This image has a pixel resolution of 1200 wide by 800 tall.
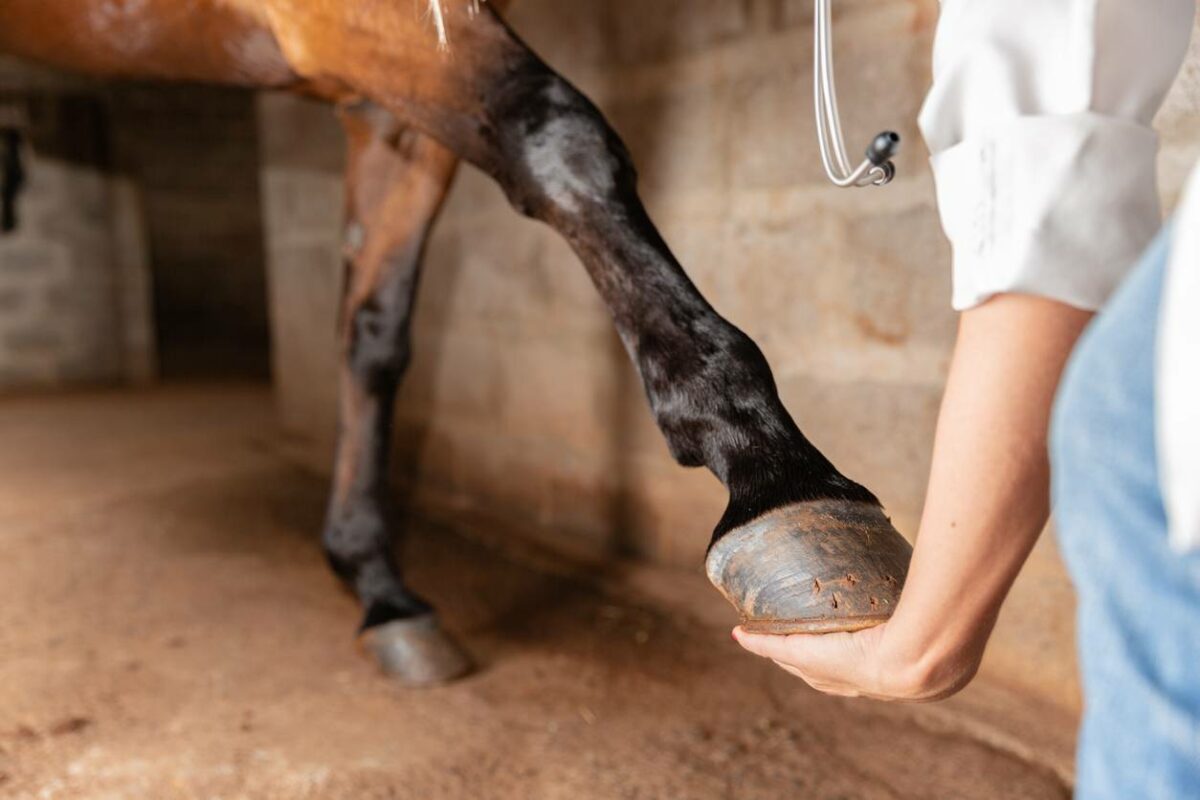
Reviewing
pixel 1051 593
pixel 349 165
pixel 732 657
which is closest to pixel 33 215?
pixel 349 165

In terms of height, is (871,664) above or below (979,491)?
below

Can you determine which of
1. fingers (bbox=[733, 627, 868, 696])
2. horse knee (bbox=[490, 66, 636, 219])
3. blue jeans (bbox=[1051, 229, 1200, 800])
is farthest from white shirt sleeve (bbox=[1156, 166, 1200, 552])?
horse knee (bbox=[490, 66, 636, 219])

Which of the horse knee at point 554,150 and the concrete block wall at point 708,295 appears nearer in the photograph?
the horse knee at point 554,150

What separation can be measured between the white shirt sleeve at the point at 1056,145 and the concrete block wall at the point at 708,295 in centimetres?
78

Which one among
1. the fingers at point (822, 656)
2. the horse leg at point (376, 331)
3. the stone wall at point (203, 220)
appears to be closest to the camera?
the fingers at point (822, 656)

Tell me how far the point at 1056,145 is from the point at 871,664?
0.98 feet

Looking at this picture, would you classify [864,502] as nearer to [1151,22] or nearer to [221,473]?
[1151,22]

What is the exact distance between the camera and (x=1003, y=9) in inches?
20.6

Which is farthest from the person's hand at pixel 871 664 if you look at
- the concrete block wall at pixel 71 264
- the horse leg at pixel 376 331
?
the concrete block wall at pixel 71 264

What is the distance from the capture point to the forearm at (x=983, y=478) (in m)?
0.50

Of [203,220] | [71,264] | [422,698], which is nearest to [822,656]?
[422,698]

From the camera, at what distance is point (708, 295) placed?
6.02ft

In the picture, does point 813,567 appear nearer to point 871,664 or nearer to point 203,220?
point 871,664

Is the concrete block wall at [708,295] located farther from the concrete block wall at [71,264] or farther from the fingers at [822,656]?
the concrete block wall at [71,264]
